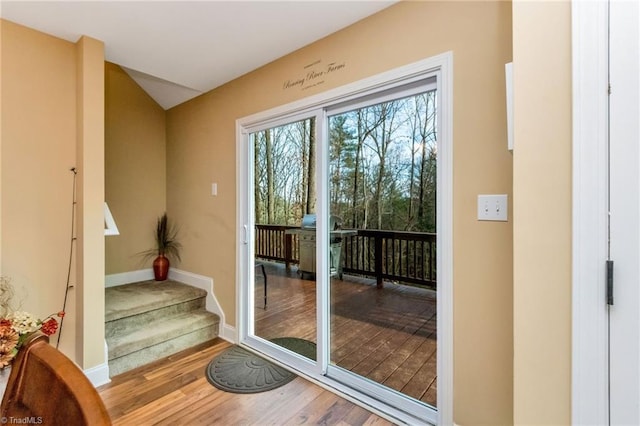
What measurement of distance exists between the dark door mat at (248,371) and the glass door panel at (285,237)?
3 centimetres

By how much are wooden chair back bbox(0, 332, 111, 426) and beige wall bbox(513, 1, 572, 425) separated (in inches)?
48.5

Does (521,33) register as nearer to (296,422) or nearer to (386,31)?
(386,31)

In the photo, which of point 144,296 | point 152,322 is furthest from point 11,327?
point 144,296

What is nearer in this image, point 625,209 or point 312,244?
point 625,209

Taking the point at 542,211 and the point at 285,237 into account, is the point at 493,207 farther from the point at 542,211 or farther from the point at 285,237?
the point at 285,237

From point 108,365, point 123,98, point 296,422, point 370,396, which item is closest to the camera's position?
point 296,422

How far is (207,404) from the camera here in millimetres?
1954

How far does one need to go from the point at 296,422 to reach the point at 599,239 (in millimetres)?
1732

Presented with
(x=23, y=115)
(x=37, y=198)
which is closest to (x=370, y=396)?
(x=37, y=198)

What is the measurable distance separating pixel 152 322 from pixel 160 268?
84 cm

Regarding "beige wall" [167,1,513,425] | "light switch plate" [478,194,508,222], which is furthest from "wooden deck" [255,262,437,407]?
"light switch plate" [478,194,508,222]

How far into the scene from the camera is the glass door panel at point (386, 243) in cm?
196

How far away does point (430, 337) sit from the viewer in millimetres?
2301

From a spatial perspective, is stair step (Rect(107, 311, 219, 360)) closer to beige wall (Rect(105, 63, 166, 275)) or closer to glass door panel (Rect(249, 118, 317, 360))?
glass door panel (Rect(249, 118, 317, 360))
